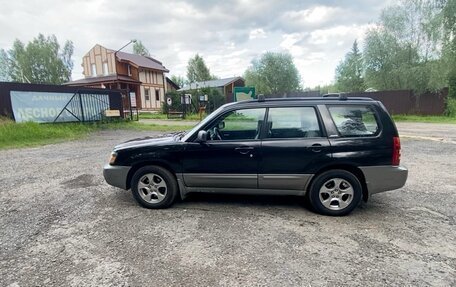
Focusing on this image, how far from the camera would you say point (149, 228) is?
11.6ft

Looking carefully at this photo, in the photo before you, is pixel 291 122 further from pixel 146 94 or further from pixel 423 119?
pixel 146 94

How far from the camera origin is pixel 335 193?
383 cm

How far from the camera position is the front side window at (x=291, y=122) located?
3916 millimetres

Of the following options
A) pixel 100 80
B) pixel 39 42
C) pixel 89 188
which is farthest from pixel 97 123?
pixel 39 42

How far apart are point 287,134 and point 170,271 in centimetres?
238

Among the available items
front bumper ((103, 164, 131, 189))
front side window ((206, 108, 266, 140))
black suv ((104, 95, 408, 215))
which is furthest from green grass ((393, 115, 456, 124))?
front bumper ((103, 164, 131, 189))

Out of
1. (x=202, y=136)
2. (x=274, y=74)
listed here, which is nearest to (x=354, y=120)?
(x=202, y=136)

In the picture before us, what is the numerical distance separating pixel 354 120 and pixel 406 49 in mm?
23632

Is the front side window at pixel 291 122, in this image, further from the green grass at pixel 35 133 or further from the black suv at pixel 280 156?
the green grass at pixel 35 133

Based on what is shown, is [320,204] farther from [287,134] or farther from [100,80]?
[100,80]

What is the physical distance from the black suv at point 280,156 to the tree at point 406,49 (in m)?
20.8

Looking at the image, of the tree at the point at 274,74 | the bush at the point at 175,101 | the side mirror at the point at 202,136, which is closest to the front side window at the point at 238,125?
the side mirror at the point at 202,136

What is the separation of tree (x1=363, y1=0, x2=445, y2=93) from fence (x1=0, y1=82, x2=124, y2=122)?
71.5ft

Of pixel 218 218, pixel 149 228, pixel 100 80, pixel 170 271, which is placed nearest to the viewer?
pixel 170 271
